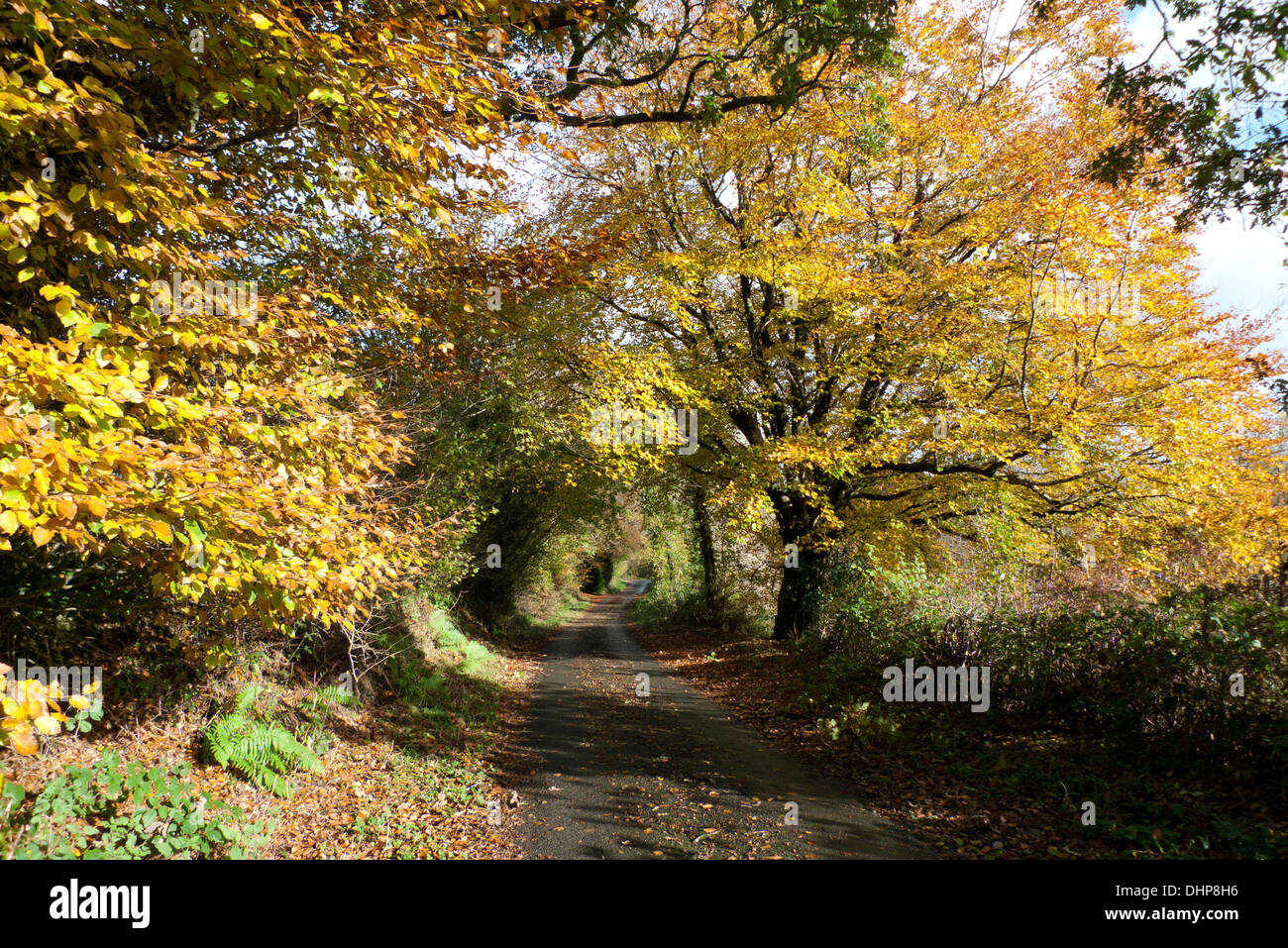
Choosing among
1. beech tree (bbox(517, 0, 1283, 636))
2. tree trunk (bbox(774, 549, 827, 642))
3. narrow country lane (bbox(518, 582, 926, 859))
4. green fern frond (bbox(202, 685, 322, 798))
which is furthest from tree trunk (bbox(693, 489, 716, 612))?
green fern frond (bbox(202, 685, 322, 798))

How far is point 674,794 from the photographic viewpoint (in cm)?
666

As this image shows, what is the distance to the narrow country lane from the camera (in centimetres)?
552

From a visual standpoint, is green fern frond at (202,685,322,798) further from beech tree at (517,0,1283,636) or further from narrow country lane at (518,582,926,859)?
beech tree at (517,0,1283,636)

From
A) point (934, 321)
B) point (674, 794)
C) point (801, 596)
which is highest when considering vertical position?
point (934, 321)

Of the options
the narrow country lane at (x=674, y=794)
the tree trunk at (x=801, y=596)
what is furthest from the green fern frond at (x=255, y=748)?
the tree trunk at (x=801, y=596)

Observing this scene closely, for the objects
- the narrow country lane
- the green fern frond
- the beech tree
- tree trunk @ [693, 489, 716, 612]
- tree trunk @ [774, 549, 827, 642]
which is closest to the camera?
the narrow country lane

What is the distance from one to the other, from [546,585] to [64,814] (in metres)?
24.6

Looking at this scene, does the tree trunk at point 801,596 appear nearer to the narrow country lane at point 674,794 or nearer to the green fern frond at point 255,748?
the narrow country lane at point 674,794

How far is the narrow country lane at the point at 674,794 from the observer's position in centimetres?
552

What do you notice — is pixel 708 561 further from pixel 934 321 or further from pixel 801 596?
pixel 934 321

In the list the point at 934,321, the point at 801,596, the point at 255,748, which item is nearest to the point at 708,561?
the point at 801,596

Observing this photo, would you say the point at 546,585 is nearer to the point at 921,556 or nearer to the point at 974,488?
the point at 921,556

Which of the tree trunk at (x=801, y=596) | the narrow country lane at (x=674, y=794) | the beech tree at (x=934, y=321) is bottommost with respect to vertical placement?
the narrow country lane at (x=674, y=794)
